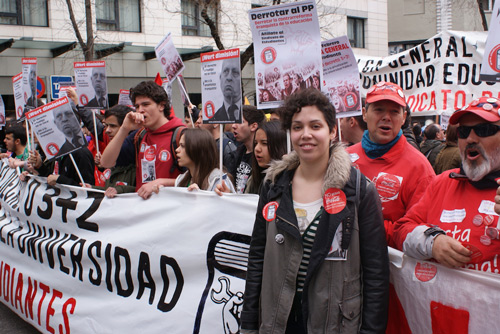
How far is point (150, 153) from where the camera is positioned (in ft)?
14.7

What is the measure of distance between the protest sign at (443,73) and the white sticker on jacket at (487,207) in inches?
206

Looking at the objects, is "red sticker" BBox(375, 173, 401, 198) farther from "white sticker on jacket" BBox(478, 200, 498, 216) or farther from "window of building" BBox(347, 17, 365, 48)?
"window of building" BBox(347, 17, 365, 48)

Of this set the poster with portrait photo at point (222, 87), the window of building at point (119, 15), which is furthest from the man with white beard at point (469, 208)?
the window of building at point (119, 15)

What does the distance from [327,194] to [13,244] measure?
160 inches

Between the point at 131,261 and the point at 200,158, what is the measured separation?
0.92m

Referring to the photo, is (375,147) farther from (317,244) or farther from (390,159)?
(317,244)

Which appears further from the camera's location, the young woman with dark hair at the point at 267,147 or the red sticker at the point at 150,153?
the red sticker at the point at 150,153

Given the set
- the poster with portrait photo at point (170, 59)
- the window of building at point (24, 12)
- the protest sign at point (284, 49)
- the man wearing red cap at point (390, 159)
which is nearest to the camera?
the man wearing red cap at point (390, 159)

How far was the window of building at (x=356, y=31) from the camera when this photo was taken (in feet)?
87.4

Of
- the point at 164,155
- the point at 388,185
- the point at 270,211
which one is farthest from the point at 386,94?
the point at 164,155

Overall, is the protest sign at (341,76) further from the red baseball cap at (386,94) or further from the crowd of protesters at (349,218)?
the crowd of protesters at (349,218)

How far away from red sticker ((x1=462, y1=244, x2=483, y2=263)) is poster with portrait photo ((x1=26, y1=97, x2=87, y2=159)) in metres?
3.77

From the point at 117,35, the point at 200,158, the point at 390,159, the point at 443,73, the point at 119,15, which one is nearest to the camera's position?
the point at 390,159

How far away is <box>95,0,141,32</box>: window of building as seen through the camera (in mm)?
19656
